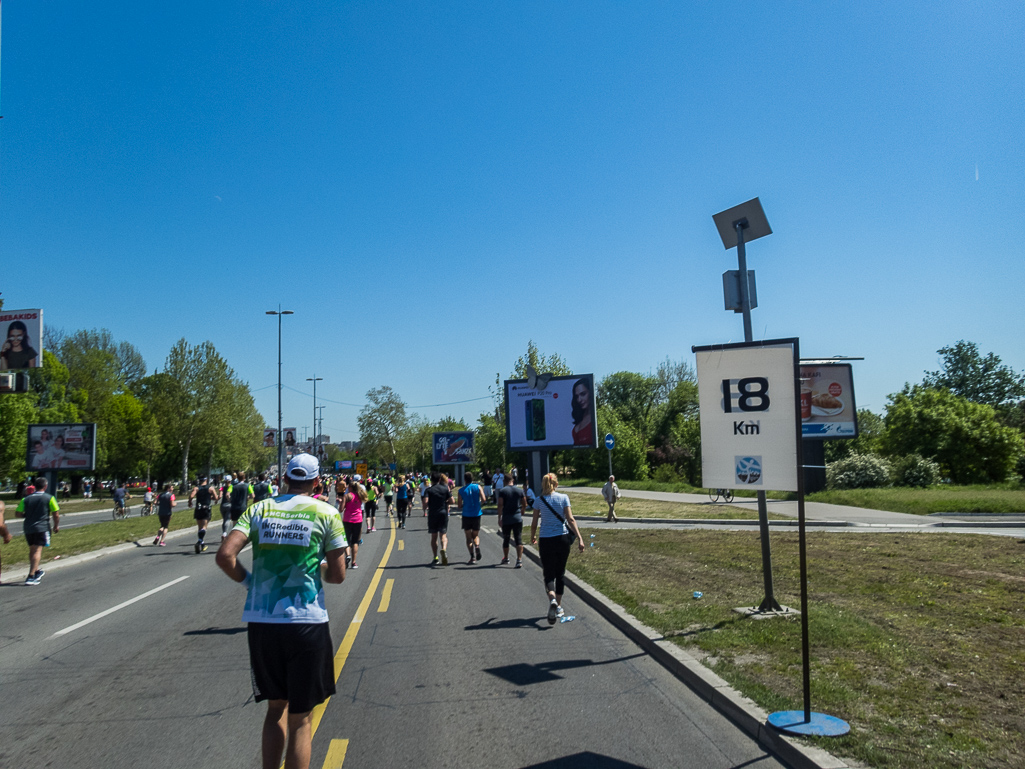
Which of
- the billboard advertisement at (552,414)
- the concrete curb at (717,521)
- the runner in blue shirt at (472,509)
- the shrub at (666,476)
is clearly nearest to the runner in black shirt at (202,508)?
the runner in blue shirt at (472,509)

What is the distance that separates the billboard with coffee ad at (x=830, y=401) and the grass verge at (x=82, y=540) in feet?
92.1

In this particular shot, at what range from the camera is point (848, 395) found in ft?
114

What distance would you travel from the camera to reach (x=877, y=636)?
7.14 meters

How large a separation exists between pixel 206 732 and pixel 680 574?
8.31 meters

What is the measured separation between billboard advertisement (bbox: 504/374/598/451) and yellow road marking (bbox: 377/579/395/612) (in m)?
19.0

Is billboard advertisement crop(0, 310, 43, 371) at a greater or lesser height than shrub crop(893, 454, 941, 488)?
greater

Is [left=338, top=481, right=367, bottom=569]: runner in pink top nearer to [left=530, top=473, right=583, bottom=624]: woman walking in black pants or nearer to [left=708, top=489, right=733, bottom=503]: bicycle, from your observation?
[left=530, top=473, right=583, bottom=624]: woman walking in black pants

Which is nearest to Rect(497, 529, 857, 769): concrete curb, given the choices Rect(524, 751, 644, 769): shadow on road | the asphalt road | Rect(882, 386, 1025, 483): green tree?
the asphalt road

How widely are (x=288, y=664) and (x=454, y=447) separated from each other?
43313 mm

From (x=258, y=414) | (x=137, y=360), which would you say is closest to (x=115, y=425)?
(x=137, y=360)

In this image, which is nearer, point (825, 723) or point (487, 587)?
point (825, 723)

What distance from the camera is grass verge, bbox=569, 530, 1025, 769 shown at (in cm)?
460

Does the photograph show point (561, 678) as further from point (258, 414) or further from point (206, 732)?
point (258, 414)

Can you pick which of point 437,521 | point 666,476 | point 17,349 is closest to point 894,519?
point 437,521
